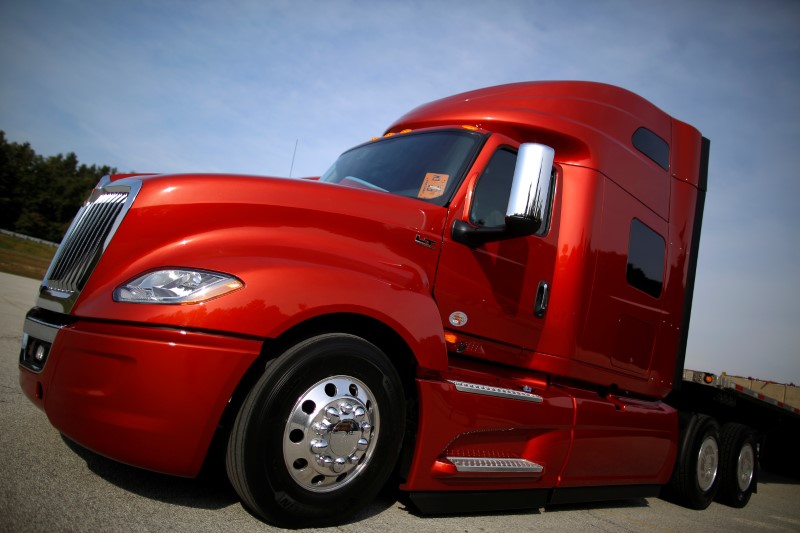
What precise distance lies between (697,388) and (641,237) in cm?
243

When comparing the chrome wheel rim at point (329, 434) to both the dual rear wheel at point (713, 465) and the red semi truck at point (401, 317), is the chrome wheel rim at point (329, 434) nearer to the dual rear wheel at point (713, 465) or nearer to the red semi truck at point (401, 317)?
the red semi truck at point (401, 317)

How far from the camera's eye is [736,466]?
5.94m

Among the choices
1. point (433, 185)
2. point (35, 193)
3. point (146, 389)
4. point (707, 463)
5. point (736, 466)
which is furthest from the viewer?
point (35, 193)

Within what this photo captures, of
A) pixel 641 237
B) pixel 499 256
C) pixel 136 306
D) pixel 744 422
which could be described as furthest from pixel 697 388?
pixel 136 306

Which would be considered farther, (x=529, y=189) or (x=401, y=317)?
(x=529, y=189)

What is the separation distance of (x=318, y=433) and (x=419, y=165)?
1852mm

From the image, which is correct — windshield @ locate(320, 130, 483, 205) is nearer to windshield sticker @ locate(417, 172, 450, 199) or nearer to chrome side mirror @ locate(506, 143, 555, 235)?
windshield sticker @ locate(417, 172, 450, 199)

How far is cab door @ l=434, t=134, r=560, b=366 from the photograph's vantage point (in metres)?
3.29

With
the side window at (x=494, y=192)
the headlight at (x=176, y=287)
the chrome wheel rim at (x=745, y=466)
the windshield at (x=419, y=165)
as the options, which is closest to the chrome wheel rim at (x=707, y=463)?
the chrome wheel rim at (x=745, y=466)

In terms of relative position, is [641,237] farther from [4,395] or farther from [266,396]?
[4,395]

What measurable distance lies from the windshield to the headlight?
1428 mm

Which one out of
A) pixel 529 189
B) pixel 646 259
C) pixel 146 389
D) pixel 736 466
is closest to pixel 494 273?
pixel 529 189

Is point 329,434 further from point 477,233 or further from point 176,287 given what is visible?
point 477,233

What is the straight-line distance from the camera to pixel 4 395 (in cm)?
378
